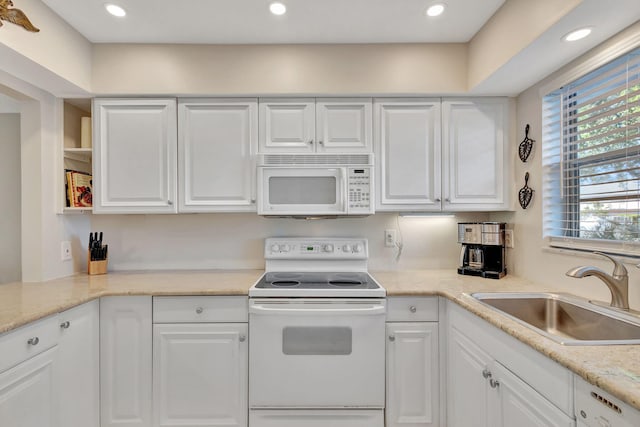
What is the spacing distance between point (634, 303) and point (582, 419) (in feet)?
2.59

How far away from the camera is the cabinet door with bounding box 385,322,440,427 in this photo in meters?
Result: 1.81

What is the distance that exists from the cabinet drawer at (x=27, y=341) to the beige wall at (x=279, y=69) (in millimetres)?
1391

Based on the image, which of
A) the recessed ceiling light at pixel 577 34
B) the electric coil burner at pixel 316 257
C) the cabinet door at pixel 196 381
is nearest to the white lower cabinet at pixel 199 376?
the cabinet door at pixel 196 381

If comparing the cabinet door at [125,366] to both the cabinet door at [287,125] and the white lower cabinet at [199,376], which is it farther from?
the cabinet door at [287,125]

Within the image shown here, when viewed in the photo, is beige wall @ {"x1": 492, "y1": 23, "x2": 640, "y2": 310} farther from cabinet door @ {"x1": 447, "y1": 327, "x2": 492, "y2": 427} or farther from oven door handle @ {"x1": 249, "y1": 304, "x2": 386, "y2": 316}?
oven door handle @ {"x1": 249, "y1": 304, "x2": 386, "y2": 316}

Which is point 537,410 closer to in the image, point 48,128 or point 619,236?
point 619,236

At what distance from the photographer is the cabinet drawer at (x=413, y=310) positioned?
1.83m

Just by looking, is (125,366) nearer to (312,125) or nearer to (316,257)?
(316,257)

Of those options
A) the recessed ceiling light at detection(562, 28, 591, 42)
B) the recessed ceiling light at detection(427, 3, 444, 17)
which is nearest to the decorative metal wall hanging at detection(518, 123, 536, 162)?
the recessed ceiling light at detection(562, 28, 591, 42)

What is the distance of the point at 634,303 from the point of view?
54.3 inches

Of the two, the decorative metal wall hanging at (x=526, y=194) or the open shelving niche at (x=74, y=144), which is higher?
the open shelving niche at (x=74, y=144)

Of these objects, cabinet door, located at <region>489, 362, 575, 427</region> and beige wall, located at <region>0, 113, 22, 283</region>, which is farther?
beige wall, located at <region>0, 113, 22, 283</region>

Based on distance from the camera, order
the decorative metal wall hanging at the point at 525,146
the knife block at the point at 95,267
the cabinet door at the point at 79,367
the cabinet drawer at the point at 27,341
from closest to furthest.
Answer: the cabinet drawer at the point at 27,341, the cabinet door at the point at 79,367, the decorative metal wall hanging at the point at 525,146, the knife block at the point at 95,267

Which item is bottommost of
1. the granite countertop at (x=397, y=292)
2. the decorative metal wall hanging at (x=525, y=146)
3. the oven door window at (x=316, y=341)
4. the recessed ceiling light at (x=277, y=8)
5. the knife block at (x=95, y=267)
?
the oven door window at (x=316, y=341)
